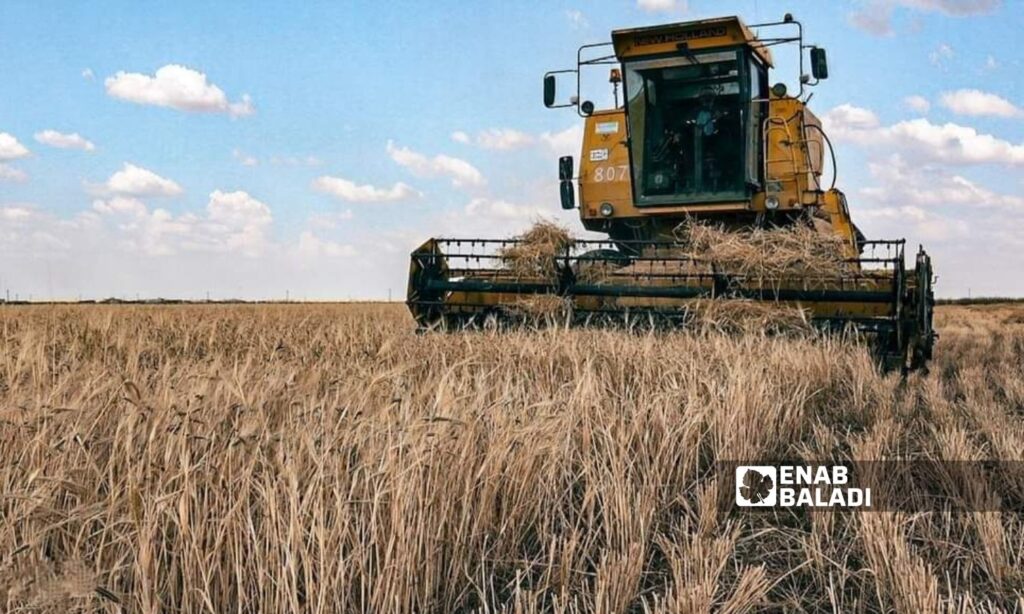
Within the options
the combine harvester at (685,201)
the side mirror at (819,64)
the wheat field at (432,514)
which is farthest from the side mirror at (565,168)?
the wheat field at (432,514)

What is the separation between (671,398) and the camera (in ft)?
12.1

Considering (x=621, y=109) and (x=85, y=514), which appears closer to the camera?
(x=85, y=514)

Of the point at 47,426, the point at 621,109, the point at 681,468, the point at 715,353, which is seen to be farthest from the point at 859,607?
the point at 621,109

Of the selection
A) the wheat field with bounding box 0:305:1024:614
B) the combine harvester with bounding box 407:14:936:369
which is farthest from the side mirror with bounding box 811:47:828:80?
the wheat field with bounding box 0:305:1024:614

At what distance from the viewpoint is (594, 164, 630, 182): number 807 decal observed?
9.31m

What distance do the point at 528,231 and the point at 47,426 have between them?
18.8 ft

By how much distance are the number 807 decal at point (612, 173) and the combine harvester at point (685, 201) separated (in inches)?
0.5

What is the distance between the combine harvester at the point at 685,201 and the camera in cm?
725

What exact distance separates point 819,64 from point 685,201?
1658 mm

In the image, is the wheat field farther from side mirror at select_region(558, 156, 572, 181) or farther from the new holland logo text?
side mirror at select_region(558, 156, 572, 181)

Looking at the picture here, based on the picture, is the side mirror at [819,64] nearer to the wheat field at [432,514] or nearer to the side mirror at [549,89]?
the side mirror at [549,89]

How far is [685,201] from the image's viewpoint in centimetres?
874

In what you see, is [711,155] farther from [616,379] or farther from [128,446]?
[128,446]

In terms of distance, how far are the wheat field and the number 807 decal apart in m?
5.66
